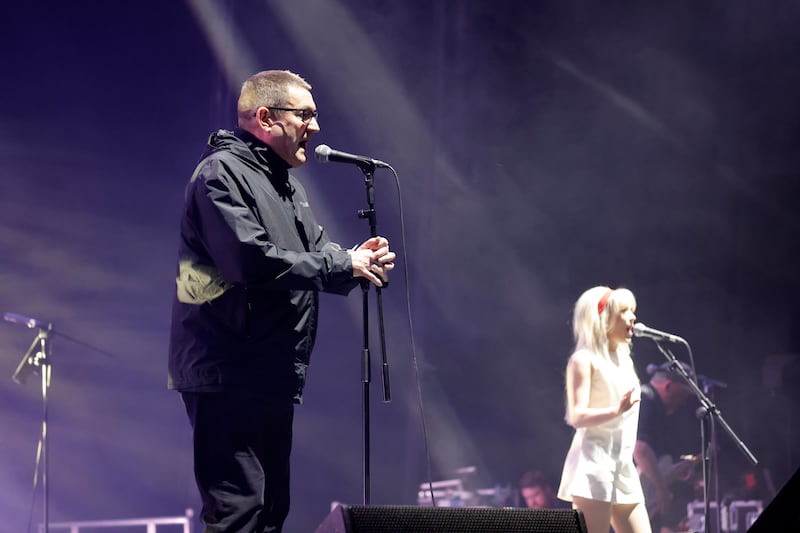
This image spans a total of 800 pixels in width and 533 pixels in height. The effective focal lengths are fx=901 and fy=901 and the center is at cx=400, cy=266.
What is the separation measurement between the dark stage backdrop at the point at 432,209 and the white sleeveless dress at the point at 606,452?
11.2ft

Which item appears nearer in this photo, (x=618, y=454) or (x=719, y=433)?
(x=618, y=454)

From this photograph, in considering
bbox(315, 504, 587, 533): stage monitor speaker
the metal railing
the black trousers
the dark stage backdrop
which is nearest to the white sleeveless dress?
the black trousers

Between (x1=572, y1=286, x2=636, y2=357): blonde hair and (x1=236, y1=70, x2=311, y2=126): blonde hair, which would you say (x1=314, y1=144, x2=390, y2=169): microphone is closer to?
(x1=236, y1=70, x2=311, y2=126): blonde hair

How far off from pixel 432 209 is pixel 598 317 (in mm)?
3522

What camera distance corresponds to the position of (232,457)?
102 inches

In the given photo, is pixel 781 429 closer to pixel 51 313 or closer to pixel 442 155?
pixel 442 155

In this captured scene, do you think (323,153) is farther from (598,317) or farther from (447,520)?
(598,317)

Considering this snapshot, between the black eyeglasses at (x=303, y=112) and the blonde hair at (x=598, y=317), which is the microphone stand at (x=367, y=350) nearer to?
the black eyeglasses at (x=303, y=112)

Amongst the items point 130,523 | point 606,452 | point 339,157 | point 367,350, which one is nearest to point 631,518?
point 606,452

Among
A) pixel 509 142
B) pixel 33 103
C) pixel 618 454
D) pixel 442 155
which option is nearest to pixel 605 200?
pixel 509 142

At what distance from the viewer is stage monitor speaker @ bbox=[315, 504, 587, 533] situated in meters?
2.02

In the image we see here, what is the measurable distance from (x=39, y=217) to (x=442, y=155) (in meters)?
3.40

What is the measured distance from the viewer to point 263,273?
2582 mm

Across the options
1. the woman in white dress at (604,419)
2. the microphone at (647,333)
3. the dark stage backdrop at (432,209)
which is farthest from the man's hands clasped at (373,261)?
the dark stage backdrop at (432,209)
